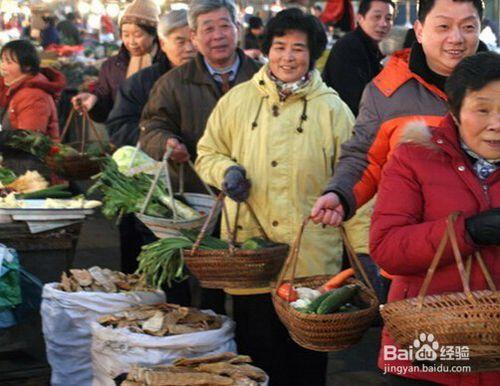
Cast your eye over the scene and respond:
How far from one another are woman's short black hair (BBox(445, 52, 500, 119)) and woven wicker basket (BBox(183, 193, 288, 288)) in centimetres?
143

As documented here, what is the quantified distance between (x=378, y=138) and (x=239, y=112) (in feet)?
3.56

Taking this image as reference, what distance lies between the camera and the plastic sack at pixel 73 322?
17.1ft

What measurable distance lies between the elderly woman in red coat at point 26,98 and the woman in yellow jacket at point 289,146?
3127 mm

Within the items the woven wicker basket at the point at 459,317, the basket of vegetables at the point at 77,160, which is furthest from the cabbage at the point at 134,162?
the woven wicker basket at the point at 459,317

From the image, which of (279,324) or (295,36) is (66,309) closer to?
(279,324)

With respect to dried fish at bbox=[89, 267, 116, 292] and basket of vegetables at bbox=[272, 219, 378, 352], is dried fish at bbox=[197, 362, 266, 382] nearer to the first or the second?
basket of vegetables at bbox=[272, 219, 378, 352]

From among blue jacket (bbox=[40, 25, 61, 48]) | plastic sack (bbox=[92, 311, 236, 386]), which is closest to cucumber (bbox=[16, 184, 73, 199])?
plastic sack (bbox=[92, 311, 236, 386])

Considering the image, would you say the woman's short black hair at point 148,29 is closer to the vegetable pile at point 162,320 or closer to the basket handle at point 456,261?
the vegetable pile at point 162,320

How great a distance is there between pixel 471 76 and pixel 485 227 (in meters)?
0.49

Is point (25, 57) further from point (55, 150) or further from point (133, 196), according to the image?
point (133, 196)

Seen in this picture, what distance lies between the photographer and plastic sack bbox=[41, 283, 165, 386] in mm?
5227

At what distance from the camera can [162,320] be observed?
4.86m

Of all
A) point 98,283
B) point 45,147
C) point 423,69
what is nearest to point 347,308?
point 423,69

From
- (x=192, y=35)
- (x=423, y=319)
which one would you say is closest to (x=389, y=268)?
(x=423, y=319)
